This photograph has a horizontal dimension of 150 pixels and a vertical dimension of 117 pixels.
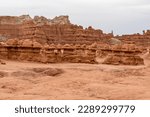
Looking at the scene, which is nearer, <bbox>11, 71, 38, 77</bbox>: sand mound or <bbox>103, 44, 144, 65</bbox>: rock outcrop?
<bbox>11, 71, 38, 77</bbox>: sand mound

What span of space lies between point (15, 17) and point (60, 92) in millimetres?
49301

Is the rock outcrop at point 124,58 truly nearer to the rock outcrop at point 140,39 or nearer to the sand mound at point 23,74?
the sand mound at point 23,74

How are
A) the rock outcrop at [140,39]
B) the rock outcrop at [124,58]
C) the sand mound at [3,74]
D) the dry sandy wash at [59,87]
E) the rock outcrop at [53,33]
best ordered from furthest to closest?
the rock outcrop at [140,39]
the rock outcrop at [53,33]
the rock outcrop at [124,58]
the sand mound at [3,74]
the dry sandy wash at [59,87]

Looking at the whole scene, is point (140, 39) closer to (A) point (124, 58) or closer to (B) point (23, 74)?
(A) point (124, 58)

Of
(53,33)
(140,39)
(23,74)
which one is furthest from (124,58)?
(140,39)

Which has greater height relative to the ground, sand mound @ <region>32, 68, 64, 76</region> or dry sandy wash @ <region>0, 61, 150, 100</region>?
sand mound @ <region>32, 68, 64, 76</region>

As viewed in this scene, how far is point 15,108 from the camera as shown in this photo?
5586mm

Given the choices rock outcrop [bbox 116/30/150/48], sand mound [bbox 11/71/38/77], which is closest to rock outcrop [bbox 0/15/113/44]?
rock outcrop [bbox 116/30/150/48]

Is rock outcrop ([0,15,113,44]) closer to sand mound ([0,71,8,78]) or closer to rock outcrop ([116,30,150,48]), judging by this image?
rock outcrop ([116,30,150,48])

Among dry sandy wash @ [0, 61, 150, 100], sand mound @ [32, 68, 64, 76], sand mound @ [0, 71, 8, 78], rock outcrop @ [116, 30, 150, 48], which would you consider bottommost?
dry sandy wash @ [0, 61, 150, 100]

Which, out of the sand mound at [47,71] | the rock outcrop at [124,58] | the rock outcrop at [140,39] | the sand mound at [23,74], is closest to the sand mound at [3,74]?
the sand mound at [23,74]

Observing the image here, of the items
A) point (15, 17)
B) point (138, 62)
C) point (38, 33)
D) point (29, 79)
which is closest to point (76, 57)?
point (138, 62)

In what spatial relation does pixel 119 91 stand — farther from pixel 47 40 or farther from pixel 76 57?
pixel 47 40

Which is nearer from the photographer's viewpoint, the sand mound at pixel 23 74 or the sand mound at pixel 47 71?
the sand mound at pixel 23 74
